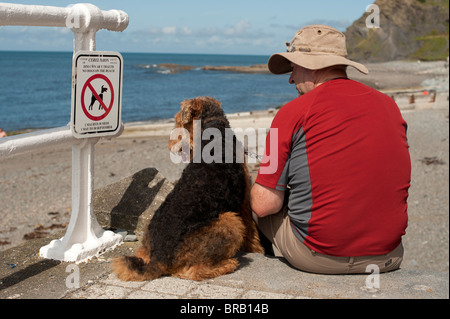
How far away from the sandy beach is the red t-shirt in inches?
135

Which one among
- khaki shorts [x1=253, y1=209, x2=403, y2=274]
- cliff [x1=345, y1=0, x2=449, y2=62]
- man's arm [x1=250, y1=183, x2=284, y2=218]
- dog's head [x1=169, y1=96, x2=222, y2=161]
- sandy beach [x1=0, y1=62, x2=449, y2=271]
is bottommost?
sandy beach [x1=0, y1=62, x2=449, y2=271]

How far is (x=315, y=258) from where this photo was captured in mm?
3615

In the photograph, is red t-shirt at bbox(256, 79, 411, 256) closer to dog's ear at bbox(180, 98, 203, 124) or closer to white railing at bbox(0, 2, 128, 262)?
dog's ear at bbox(180, 98, 203, 124)

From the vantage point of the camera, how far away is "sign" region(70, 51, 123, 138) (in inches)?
146

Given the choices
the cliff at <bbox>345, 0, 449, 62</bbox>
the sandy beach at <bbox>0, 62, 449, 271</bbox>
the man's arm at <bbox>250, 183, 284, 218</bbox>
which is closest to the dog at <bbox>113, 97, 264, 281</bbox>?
the man's arm at <bbox>250, 183, 284, 218</bbox>

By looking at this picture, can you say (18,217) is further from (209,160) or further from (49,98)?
(49,98)

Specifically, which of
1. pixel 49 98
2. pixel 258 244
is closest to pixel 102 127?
pixel 258 244

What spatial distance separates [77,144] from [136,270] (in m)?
1.22

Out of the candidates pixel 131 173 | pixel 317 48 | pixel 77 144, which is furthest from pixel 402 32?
pixel 77 144

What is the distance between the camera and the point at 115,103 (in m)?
4.07

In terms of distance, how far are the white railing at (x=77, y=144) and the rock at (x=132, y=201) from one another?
1.27ft

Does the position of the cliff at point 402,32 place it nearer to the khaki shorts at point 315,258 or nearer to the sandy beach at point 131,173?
the sandy beach at point 131,173

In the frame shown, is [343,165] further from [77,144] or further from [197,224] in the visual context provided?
[77,144]

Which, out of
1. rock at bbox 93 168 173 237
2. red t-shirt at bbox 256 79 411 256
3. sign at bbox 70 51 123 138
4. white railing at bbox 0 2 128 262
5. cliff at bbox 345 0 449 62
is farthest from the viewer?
cliff at bbox 345 0 449 62
